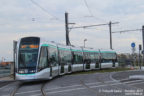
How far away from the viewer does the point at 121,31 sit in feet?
138

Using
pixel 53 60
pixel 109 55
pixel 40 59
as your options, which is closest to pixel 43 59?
pixel 40 59

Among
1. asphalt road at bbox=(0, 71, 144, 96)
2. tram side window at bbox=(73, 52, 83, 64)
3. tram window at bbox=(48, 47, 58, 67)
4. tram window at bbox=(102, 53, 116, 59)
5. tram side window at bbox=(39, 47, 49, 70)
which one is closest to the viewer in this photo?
asphalt road at bbox=(0, 71, 144, 96)

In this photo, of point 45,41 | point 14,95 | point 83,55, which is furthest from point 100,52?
point 14,95

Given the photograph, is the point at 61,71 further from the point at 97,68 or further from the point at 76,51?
the point at 97,68

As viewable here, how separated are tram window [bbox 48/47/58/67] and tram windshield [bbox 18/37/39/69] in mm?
1829

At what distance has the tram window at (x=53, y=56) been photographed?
19.7 metres

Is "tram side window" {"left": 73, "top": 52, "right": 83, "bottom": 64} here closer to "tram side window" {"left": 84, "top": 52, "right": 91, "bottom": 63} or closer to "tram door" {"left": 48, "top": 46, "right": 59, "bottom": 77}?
"tram side window" {"left": 84, "top": 52, "right": 91, "bottom": 63}

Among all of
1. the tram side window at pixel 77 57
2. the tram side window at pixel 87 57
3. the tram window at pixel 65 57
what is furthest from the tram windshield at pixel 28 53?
the tram side window at pixel 87 57

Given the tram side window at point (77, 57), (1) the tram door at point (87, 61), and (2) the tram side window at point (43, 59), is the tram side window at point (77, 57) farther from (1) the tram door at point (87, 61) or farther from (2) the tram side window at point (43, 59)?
(2) the tram side window at point (43, 59)

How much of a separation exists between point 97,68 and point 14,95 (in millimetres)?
23463

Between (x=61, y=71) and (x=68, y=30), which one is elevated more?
(x=68, y=30)

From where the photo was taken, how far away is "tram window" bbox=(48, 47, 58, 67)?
19653 millimetres

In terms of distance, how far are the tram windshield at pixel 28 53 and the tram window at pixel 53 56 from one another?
6.00ft

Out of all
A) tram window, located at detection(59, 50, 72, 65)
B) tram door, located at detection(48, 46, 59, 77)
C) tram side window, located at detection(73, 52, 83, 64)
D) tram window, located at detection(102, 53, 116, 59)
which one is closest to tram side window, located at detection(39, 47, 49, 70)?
tram door, located at detection(48, 46, 59, 77)
